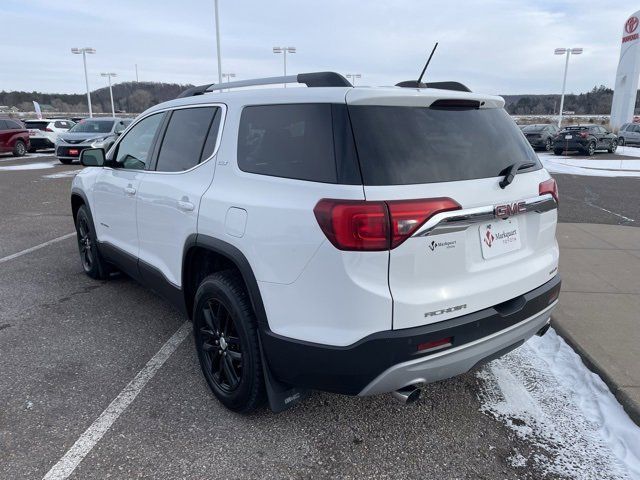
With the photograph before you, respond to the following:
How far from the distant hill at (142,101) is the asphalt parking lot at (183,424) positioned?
94945 millimetres

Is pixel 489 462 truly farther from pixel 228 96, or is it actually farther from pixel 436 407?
pixel 228 96

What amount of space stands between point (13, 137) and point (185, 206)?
21309 millimetres

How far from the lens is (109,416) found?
2.99 meters

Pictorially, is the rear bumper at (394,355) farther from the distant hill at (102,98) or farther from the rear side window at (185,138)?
the distant hill at (102,98)

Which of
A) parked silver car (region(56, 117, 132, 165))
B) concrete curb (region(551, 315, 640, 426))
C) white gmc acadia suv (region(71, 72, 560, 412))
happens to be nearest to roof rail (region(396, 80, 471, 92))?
white gmc acadia suv (region(71, 72, 560, 412))

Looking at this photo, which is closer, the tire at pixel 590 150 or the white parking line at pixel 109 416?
the white parking line at pixel 109 416

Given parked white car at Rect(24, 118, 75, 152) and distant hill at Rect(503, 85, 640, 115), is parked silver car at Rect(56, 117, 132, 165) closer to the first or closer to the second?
parked white car at Rect(24, 118, 75, 152)

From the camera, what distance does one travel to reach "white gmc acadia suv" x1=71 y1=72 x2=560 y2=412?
223 centimetres

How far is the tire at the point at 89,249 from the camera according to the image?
5.07 m

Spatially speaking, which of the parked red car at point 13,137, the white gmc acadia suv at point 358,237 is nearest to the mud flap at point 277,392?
the white gmc acadia suv at point 358,237

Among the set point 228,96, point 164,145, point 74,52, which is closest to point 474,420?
point 228,96

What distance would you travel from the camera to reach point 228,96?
314 cm

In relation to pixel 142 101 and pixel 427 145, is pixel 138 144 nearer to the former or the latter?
pixel 427 145

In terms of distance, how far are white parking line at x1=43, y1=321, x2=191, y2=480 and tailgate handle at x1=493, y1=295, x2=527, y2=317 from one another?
2267 mm
